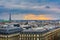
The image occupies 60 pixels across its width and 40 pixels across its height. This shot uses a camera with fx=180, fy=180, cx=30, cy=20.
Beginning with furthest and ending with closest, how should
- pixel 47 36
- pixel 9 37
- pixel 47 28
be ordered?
pixel 47 28
pixel 47 36
pixel 9 37

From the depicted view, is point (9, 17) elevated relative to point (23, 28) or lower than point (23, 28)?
elevated

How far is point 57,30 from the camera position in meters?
8.41

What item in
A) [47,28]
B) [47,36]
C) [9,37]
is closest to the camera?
[9,37]

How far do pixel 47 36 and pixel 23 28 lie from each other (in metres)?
1.08

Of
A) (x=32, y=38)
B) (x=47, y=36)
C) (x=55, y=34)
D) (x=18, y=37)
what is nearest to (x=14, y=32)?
(x=18, y=37)

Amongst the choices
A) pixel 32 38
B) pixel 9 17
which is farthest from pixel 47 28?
pixel 9 17

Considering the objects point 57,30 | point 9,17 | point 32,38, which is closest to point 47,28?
point 57,30

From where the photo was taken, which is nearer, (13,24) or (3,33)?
(3,33)

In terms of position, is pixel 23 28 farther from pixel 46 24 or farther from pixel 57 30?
pixel 57 30

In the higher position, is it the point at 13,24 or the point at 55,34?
the point at 13,24

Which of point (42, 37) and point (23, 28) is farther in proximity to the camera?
point (23, 28)

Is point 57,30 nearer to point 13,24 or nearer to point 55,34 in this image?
point 55,34

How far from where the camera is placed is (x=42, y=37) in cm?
687

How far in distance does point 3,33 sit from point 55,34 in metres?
2.52
